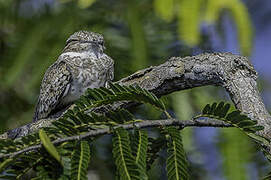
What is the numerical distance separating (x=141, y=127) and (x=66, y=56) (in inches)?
110

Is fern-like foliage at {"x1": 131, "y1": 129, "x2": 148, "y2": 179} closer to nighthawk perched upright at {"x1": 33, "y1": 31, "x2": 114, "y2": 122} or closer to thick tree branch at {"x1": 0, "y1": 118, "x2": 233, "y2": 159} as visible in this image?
thick tree branch at {"x1": 0, "y1": 118, "x2": 233, "y2": 159}

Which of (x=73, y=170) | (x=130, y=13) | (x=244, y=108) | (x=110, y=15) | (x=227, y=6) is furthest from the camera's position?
(x=110, y=15)

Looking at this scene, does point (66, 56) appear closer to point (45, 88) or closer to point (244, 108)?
point (45, 88)

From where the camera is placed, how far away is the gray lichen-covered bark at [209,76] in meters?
2.77

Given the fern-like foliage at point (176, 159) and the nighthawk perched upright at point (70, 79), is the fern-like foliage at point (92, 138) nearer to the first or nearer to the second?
the fern-like foliage at point (176, 159)

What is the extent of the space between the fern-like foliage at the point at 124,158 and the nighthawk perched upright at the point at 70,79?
7.77 feet

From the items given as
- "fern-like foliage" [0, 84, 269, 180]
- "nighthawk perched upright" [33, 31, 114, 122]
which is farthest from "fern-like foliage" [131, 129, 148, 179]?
"nighthawk perched upright" [33, 31, 114, 122]

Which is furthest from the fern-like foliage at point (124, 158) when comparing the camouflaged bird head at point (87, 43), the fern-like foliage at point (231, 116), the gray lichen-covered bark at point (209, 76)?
the camouflaged bird head at point (87, 43)

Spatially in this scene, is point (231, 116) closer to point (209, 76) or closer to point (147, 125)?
point (147, 125)

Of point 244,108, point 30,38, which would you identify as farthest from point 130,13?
point 244,108

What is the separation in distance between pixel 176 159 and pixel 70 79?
2.56 metres

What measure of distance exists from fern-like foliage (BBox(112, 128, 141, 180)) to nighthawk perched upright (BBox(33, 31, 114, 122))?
2367mm

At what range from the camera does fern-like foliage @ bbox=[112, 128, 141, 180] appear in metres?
2.06

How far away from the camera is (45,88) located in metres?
4.75
